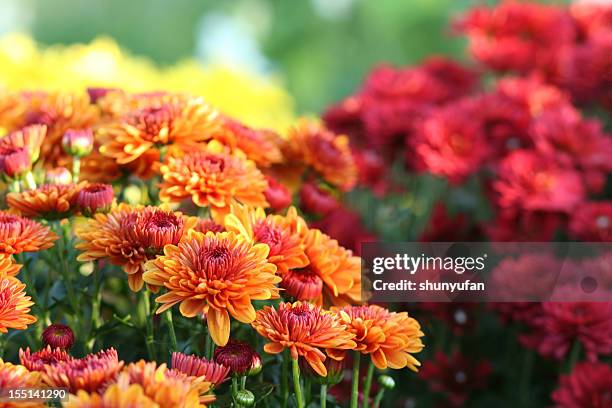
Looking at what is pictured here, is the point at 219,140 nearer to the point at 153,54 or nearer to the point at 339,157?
the point at 339,157

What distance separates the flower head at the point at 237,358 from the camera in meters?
1.00

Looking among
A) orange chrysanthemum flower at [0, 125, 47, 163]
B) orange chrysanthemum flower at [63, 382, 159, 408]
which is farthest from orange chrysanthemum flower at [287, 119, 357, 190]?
orange chrysanthemum flower at [63, 382, 159, 408]

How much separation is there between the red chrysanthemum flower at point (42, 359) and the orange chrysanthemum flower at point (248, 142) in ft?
1.74

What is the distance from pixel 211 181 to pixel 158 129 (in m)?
0.14

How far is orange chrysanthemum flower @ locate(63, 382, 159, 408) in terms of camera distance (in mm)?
771

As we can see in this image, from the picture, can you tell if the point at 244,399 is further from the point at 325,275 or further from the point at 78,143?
the point at 78,143

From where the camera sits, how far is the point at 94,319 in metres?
1.23

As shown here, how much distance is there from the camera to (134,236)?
3.48ft

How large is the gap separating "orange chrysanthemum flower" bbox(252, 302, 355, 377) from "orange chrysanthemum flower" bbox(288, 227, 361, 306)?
0.11 meters

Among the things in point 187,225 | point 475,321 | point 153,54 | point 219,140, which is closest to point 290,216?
point 187,225

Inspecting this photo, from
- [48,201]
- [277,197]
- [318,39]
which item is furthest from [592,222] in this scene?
[318,39]

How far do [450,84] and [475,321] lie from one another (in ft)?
2.92

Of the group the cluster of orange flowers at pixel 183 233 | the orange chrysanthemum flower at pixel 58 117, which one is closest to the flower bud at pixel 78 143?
the cluster of orange flowers at pixel 183 233

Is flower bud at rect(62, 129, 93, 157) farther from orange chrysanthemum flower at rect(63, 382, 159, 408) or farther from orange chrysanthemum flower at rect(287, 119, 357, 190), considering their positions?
orange chrysanthemum flower at rect(63, 382, 159, 408)
